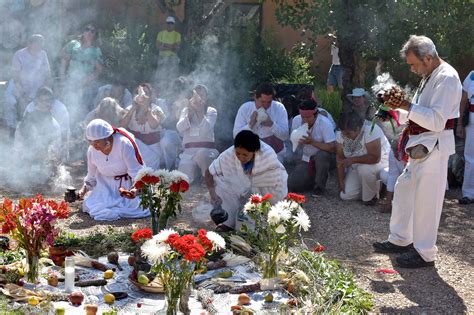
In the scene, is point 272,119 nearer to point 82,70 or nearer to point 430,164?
point 82,70

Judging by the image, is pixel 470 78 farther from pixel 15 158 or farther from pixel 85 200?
pixel 15 158

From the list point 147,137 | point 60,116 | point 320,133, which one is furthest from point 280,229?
point 60,116

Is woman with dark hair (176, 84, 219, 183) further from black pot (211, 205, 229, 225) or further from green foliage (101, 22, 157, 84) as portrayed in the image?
green foliage (101, 22, 157, 84)

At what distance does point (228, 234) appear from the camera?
7832mm

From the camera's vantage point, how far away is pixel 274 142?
35.4 feet

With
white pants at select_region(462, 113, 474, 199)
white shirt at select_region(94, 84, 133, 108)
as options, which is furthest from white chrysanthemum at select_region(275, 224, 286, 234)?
white shirt at select_region(94, 84, 133, 108)

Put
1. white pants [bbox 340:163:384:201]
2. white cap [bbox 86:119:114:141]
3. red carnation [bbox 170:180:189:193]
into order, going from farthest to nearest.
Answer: white pants [bbox 340:163:384:201] → white cap [bbox 86:119:114:141] → red carnation [bbox 170:180:189:193]

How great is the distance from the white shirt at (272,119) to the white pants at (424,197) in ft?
11.6

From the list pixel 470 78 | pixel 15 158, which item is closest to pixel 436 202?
pixel 470 78

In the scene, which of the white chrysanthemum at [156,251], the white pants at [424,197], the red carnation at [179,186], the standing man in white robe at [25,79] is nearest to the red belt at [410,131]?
the white pants at [424,197]

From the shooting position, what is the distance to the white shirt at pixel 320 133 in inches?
406

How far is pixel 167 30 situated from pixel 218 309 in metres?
8.86

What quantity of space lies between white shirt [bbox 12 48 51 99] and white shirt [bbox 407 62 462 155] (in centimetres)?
714

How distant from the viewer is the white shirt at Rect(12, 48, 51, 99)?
12.5m
